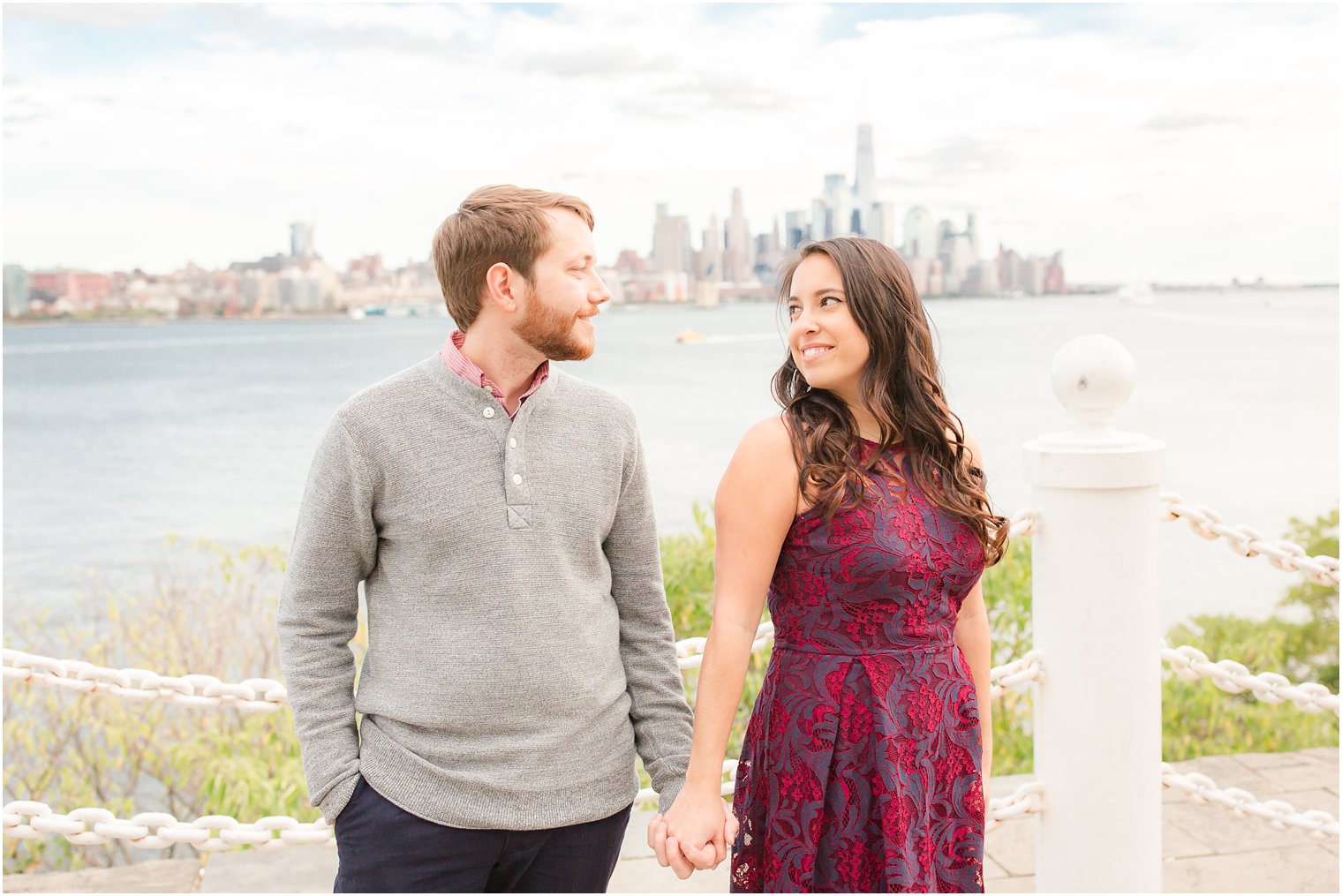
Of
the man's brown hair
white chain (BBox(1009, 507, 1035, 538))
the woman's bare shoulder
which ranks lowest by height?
white chain (BBox(1009, 507, 1035, 538))

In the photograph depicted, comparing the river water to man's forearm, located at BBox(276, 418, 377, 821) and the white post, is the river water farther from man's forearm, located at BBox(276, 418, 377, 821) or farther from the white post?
man's forearm, located at BBox(276, 418, 377, 821)

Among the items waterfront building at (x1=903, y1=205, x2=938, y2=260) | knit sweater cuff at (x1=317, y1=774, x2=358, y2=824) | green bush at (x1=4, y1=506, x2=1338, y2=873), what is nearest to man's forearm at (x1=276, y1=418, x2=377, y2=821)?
Result: knit sweater cuff at (x1=317, y1=774, x2=358, y2=824)

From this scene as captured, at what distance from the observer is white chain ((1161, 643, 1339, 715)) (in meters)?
2.54

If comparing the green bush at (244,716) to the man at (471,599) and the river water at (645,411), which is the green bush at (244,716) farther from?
the river water at (645,411)

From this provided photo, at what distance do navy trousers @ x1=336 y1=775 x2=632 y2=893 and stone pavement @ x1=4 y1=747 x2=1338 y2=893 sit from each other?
4.76ft

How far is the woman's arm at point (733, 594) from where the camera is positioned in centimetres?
176

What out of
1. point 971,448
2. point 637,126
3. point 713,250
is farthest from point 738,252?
point 971,448

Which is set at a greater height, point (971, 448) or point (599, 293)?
point (599, 293)

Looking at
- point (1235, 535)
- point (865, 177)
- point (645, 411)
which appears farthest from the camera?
point (865, 177)

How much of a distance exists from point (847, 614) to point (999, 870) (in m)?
1.84

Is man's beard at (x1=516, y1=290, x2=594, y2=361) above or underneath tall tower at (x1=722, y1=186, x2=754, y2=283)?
underneath

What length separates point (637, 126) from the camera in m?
35.1

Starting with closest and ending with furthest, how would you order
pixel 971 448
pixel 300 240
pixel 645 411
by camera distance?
pixel 971 448, pixel 300 240, pixel 645 411

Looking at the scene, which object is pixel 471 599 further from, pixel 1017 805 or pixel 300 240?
pixel 300 240
